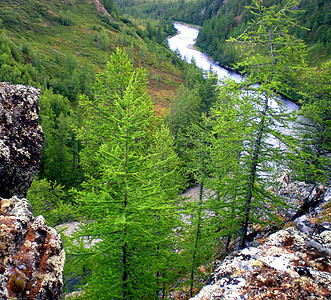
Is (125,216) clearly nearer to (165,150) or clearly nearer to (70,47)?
(165,150)

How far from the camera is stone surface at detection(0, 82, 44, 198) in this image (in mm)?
8492

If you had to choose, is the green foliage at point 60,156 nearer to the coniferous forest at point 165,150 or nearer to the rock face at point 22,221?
the coniferous forest at point 165,150

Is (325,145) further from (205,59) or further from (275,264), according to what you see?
(205,59)

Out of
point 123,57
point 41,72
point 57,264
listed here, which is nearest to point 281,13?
point 123,57

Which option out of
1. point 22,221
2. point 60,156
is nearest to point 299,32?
point 60,156

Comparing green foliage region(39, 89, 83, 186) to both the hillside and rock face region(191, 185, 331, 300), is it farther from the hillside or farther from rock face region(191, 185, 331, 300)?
rock face region(191, 185, 331, 300)

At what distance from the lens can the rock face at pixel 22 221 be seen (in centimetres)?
588

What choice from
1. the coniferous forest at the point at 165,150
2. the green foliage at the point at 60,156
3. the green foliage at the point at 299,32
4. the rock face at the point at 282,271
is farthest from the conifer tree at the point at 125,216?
the green foliage at the point at 299,32

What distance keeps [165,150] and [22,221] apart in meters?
8.98

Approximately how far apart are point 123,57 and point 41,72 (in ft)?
211

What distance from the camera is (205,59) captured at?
138 meters

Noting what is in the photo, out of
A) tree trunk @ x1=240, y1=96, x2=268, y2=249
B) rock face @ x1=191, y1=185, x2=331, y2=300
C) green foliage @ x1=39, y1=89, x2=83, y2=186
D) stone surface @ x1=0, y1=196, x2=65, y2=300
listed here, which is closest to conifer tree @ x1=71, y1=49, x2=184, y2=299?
stone surface @ x1=0, y1=196, x2=65, y2=300

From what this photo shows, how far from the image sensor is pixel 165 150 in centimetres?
1430

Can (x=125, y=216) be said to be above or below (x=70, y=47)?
below
